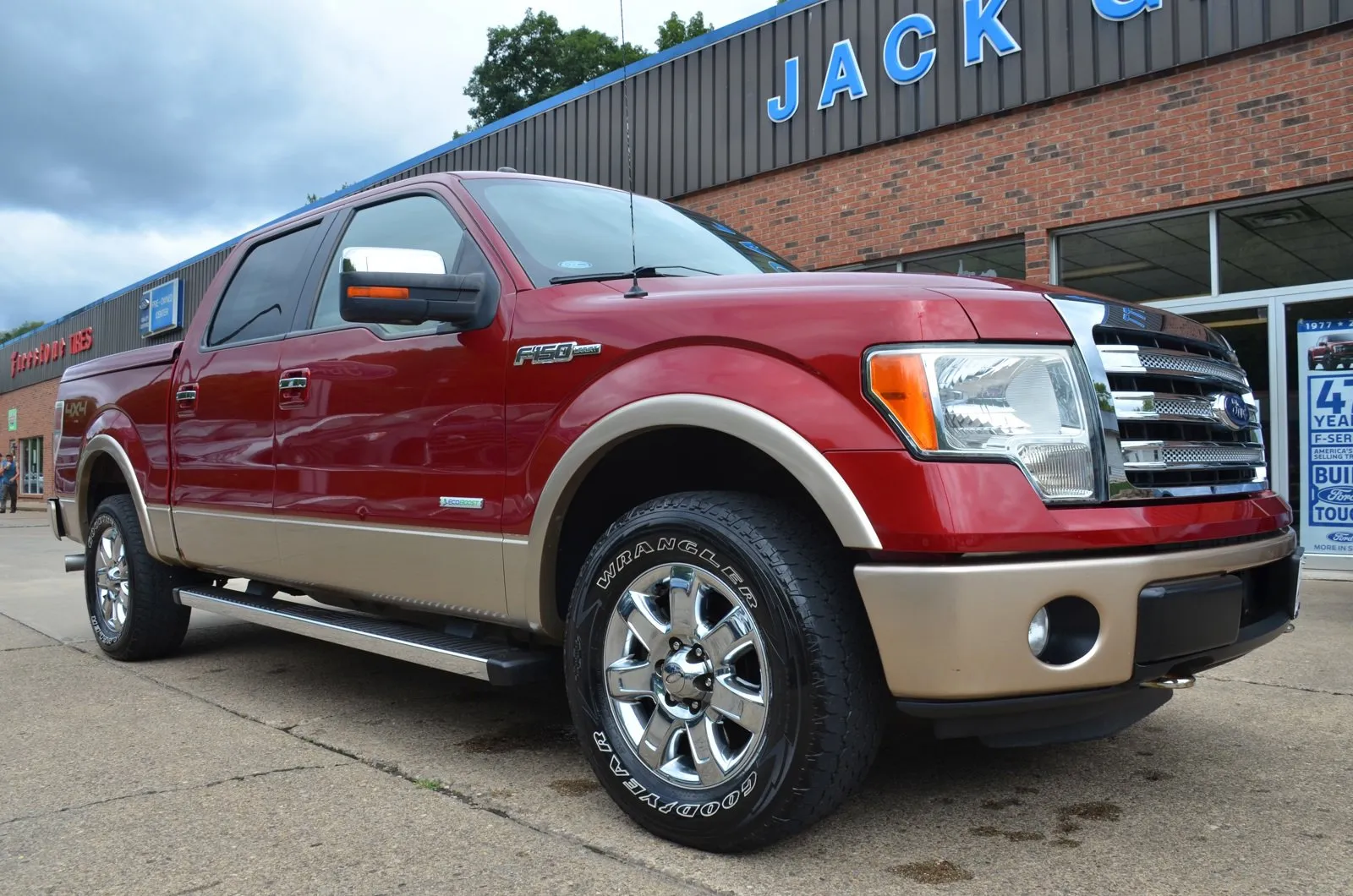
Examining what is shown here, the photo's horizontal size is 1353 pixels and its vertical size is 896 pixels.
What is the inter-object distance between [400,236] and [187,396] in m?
1.48

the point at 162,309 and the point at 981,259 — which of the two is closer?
the point at 981,259

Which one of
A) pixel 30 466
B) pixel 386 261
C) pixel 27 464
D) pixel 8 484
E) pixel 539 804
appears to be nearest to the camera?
pixel 539 804

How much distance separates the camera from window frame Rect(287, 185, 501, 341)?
3600 millimetres

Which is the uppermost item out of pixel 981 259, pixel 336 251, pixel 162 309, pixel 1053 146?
pixel 162 309

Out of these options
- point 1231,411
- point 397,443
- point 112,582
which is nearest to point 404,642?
point 397,443

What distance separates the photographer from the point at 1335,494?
867cm

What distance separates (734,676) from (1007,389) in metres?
0.92

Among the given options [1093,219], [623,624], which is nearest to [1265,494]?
[623,624]

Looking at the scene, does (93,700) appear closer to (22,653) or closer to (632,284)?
(22,653)

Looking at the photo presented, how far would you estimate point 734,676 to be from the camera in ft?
8.45

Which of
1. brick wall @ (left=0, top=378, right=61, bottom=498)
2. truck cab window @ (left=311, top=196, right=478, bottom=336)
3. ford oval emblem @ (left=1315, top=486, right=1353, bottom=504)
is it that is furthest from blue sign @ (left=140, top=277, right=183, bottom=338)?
ford oval emblem @ (left=1315, top=486, right=1353, bottom=504)

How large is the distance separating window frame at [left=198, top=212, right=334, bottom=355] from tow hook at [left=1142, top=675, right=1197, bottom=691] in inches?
130

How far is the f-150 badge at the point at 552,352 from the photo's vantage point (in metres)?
2.98

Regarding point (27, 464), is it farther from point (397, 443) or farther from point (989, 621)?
point (989, 621)
